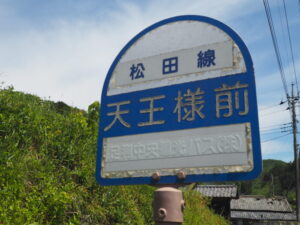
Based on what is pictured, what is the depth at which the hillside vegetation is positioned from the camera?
11.4ft

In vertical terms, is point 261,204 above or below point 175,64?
below

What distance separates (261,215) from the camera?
33.9 metres

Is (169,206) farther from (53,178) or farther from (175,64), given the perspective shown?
(53,178)

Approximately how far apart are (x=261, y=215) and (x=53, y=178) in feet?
112

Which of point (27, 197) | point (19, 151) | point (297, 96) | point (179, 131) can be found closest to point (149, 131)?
point (179, 131)

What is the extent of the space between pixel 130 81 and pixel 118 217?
291cm

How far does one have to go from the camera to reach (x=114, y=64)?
2113 millimetres

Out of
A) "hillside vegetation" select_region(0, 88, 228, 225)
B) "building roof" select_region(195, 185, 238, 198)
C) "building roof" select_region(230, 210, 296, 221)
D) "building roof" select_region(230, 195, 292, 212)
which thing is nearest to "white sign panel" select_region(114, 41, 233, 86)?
"hillside vegetation" select_region(0, 88, 228, 225)

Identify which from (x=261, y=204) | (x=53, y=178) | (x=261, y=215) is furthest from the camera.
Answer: (x=261, y=204)

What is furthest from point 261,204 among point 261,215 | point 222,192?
point 222,192

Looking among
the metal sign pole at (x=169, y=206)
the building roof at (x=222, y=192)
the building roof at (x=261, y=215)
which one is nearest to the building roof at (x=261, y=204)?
the building roof at (x=261, y=215)

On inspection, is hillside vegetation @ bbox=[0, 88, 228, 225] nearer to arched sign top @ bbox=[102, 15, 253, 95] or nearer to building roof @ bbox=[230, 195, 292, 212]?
arched sign top @ bbox=[102, 15, 253, 95]

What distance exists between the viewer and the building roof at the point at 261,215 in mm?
32625

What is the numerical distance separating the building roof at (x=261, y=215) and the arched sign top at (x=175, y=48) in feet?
109
